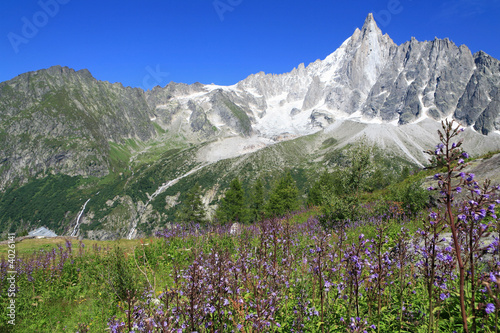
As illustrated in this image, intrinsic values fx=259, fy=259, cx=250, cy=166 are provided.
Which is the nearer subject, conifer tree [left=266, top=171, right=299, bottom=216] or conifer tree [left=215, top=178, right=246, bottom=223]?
conifer tree [left=266, top=171, right=299, bottom=216]

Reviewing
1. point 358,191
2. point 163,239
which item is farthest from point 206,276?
point 358,191

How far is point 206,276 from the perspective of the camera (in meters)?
5.58

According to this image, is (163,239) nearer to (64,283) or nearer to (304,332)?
(64,283)

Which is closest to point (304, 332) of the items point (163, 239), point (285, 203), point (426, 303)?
point (426, 303)

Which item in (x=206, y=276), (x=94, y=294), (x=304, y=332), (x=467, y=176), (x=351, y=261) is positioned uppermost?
(x=467, y=176)

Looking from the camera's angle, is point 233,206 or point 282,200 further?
point 233,206

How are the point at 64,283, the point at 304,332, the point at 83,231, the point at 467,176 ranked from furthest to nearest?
the point at 83,231
the point at 64,283
the point at 304,332
the point at 467,176

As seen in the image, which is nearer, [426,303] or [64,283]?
[426,303]

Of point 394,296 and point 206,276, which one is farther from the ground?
point 206,276

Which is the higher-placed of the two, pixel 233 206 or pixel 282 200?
pixel 282 200

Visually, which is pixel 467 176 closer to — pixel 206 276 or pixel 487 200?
pixel 487 200

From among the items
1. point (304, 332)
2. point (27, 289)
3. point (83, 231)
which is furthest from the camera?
point (83, 231)

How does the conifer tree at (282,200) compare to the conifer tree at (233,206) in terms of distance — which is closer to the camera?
the conifer tree at (282,200)

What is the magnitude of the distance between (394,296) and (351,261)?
3186 mm
